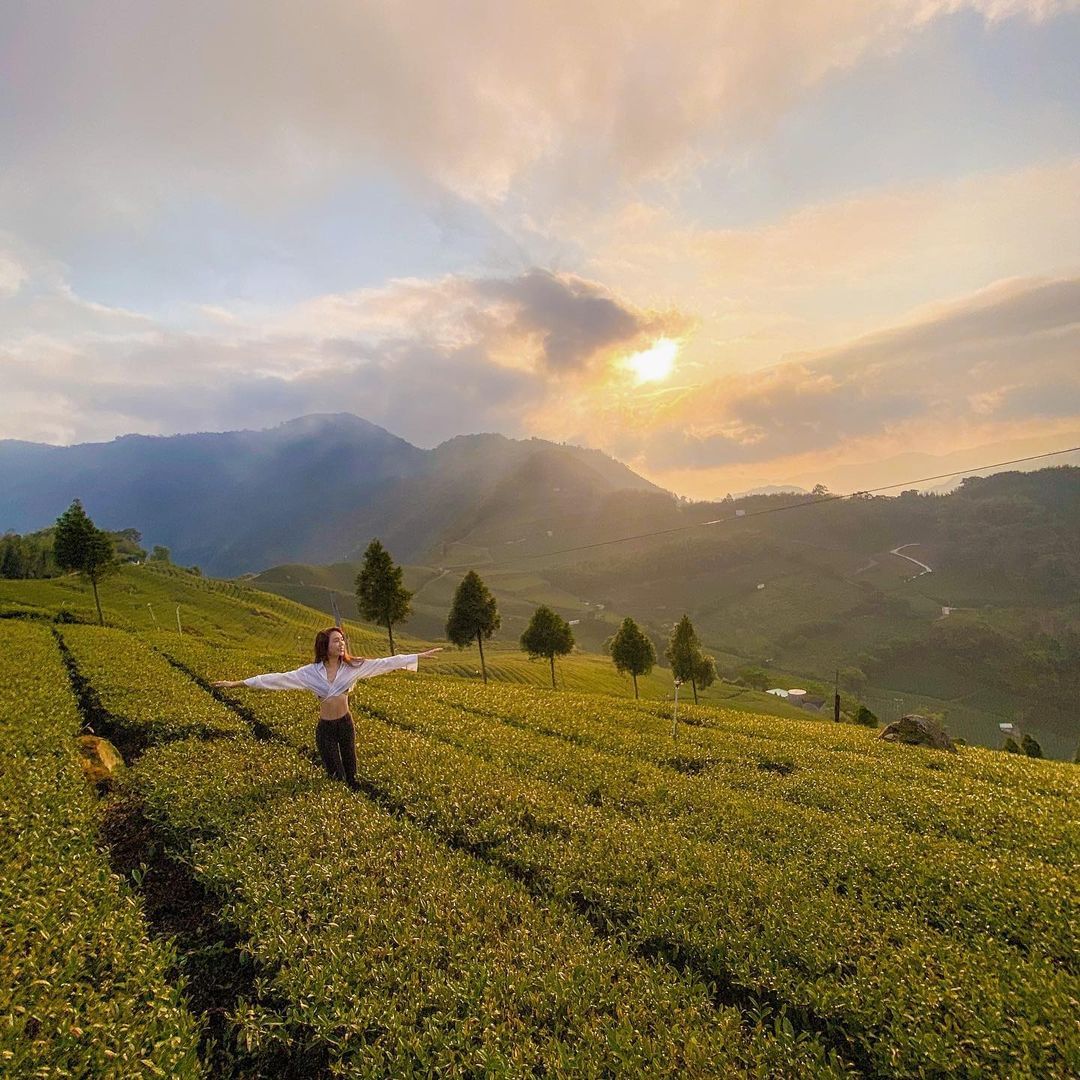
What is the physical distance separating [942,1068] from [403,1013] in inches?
241

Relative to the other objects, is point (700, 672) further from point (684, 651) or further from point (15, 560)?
point (15, 560)

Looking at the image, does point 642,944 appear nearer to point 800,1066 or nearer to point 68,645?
point 800,1066

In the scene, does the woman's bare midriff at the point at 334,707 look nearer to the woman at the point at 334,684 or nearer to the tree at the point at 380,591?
the woman at the point at 334,684

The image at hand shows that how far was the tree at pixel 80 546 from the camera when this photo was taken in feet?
192

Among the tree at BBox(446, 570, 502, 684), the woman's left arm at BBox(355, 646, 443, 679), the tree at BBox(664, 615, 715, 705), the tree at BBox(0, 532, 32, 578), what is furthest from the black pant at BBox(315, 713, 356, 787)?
the tree at BBox(0, 532, 32, 578)

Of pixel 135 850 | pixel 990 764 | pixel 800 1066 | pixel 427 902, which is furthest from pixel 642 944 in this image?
pixel 990 764

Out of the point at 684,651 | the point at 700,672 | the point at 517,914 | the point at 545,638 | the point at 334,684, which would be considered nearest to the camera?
the point at 517,914

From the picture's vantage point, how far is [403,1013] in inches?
265

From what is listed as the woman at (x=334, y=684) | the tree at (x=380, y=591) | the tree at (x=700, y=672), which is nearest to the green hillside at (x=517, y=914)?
the woman at (x=334, y=684)

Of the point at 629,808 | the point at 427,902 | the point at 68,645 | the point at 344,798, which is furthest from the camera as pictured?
the point at 68,645

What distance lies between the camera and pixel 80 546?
59.4 metres

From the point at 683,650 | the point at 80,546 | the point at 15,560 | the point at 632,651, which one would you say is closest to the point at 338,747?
the point at 632,651

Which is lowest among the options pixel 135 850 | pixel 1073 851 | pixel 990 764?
pixel 990 764

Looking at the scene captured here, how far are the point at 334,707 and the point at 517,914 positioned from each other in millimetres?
6666
